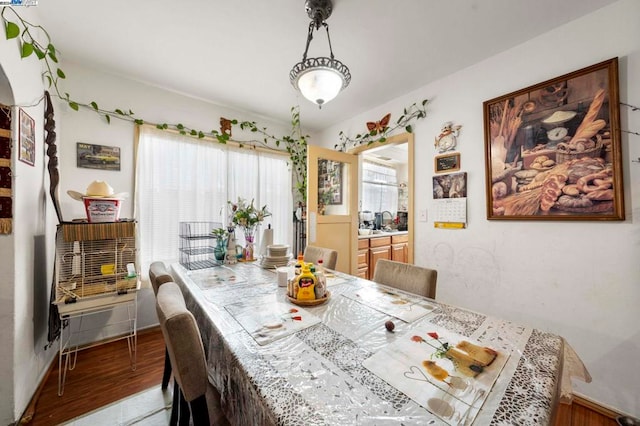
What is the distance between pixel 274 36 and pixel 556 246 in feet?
8.24

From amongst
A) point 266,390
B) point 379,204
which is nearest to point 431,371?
point 266,390

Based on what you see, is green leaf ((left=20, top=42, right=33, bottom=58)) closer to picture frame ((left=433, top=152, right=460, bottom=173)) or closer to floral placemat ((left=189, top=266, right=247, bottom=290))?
floral placemat ((left=189, top=266, right=247, bottom=290))

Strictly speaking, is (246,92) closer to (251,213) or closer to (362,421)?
(251,213)

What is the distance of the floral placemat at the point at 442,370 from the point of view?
0.59 m

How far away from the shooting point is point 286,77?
232 centimetres

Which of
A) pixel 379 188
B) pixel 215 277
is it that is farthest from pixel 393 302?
pixel 379 188

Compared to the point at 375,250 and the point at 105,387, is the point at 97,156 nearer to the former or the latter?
the point at 105,387

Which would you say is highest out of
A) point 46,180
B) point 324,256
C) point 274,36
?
point 274,36

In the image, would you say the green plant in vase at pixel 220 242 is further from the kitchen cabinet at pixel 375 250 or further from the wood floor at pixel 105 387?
the kitchen cabinet at pixel 375 250

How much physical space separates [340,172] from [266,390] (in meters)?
2.70

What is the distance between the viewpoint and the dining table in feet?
1.88

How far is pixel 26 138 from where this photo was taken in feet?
4.75

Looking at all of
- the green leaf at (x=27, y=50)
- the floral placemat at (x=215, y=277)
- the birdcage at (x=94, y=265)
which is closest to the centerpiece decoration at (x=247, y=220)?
the floral placemat at (x=215, y=277)

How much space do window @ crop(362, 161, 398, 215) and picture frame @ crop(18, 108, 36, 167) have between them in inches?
156
